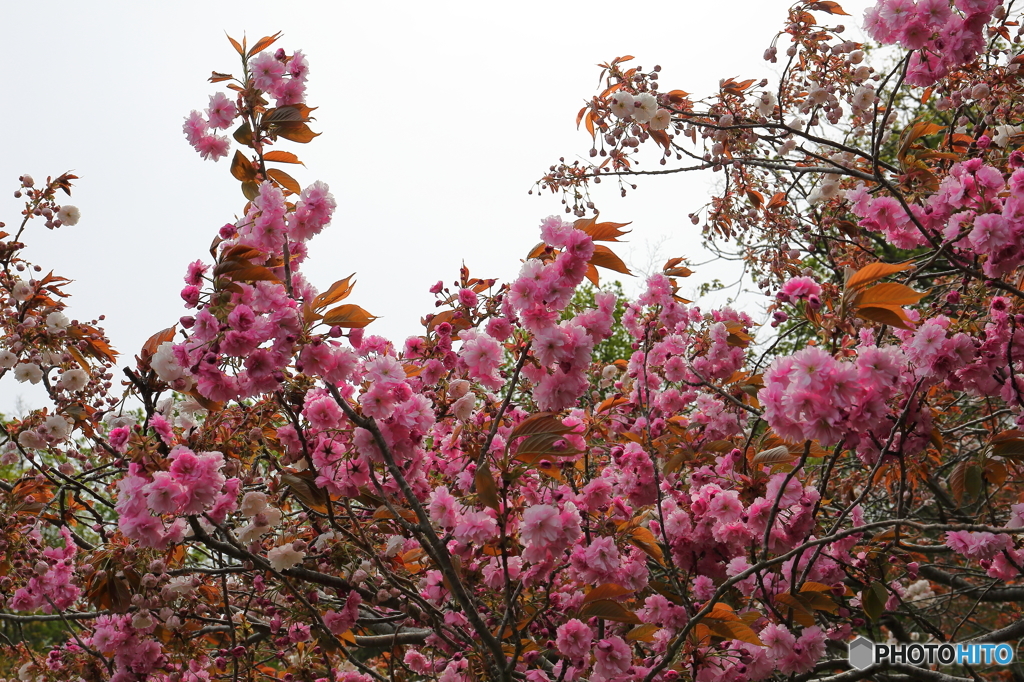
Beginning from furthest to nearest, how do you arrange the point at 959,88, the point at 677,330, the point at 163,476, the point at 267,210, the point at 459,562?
1. the point at 959,88
2. the point at 677,330
3. the point at 459,562
4. the point at 267,210
5. the point at 163,476

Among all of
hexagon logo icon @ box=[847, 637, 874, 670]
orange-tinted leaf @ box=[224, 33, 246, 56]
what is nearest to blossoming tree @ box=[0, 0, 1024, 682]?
orange-tinted leaf @ box=[224, 33, 246, 56]

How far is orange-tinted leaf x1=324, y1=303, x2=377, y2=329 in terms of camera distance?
1850mm

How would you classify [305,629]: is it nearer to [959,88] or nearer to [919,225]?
[919,225]

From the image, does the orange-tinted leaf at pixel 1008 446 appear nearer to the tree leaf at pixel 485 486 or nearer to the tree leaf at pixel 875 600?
the tree leaf at pixel 875 600

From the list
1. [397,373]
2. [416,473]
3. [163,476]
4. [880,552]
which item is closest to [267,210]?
[397,373]

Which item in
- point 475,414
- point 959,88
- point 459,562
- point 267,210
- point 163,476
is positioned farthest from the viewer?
point 959,88

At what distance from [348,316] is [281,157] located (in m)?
0.58

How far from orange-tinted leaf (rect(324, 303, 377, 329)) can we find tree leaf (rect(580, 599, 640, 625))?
1.01 m

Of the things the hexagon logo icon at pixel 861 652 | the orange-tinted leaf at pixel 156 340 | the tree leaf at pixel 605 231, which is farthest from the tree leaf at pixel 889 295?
the orange-tinted leaf at pixel 156 340

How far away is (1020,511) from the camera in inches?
80.9

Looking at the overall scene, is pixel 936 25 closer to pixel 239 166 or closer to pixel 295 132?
pixel 295 132

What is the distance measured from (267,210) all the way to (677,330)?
185 cm

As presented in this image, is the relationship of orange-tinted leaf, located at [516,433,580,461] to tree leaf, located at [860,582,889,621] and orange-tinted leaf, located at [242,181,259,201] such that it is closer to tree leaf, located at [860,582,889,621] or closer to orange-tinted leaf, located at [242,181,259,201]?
orange-tinted leaf, located at [242,181,259,201]

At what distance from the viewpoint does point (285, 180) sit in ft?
6.88
